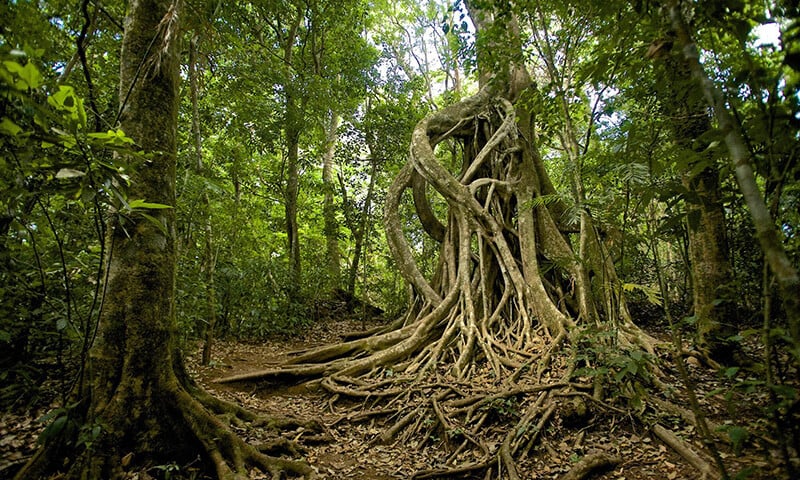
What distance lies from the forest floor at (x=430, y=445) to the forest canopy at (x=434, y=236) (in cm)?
4

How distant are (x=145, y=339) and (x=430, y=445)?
2.29 m

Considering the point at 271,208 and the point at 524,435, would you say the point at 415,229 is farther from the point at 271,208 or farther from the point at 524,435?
the point at 524,435

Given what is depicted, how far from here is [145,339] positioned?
8.23 feet

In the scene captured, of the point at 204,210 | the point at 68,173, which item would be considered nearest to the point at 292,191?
the point at 204,210

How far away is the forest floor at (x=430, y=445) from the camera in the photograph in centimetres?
250

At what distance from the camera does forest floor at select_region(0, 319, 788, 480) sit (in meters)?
2.50

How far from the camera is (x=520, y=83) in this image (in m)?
7.10

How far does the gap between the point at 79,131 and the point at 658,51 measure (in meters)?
4.46

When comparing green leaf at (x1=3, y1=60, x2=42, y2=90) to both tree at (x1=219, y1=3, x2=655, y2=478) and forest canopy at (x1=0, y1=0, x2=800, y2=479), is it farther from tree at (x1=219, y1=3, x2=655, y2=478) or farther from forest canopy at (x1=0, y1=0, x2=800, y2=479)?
tree at (x1=219, y1=3, x2=655, y2=478)

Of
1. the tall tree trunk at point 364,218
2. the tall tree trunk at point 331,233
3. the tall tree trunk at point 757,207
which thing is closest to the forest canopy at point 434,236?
the tall tree trunk at point 757,207

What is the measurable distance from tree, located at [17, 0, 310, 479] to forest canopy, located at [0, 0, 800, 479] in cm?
1

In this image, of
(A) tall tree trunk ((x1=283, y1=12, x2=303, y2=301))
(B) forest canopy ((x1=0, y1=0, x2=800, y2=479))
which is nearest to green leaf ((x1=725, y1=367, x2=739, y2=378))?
(B) forest canopy ((x1=0, y1=0, x2=800, y2=479))

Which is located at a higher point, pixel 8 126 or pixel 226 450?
pixel 8 126

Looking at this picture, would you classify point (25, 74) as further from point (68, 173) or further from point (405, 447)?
point (405, 447)
